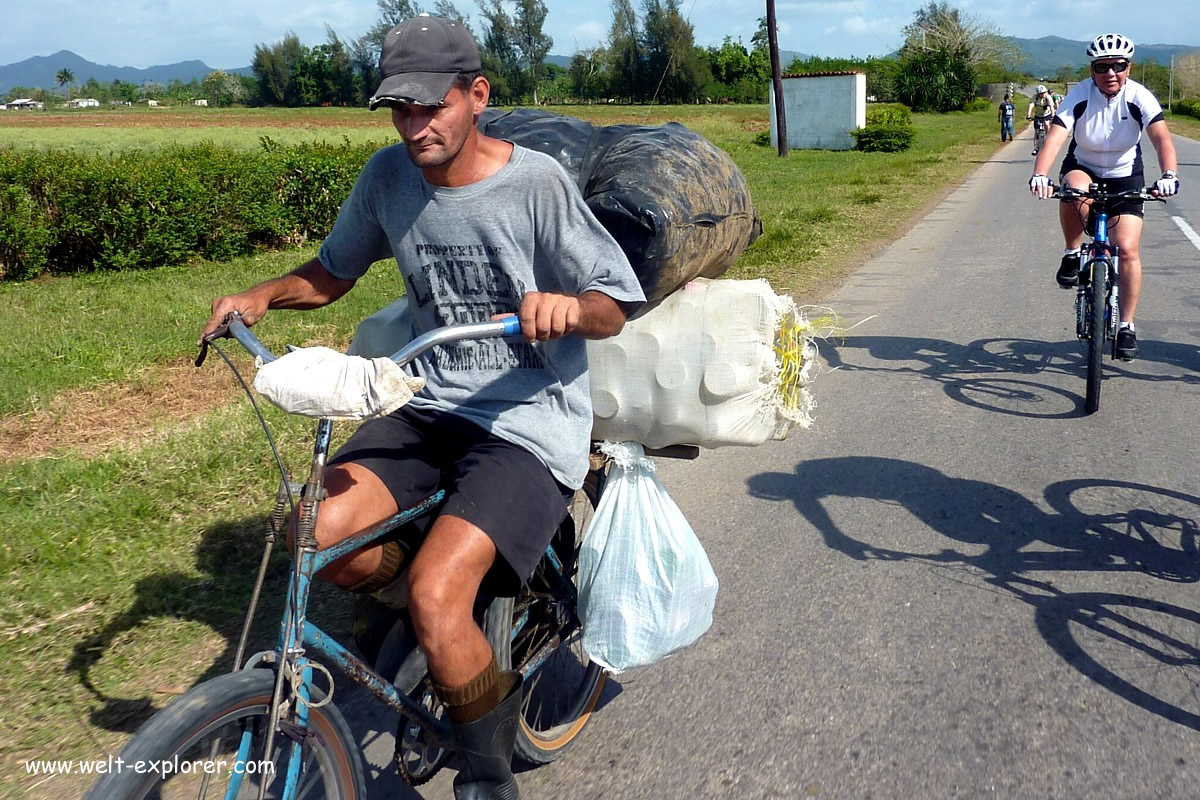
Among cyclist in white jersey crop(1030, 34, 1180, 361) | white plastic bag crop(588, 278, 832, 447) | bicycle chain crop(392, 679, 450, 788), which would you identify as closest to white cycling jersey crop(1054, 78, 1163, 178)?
cyclist in white jersey crop(1030, 34, 1180, 361)

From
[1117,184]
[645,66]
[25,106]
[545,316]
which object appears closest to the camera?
[545,316]

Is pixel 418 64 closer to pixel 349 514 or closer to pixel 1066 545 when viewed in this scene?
pixel 349 514

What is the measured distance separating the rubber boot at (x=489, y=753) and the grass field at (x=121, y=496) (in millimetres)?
1127

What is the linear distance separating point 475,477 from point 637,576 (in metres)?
0.59

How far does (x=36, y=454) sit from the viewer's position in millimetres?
5090

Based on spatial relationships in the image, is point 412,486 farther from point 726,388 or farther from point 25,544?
point 25,544

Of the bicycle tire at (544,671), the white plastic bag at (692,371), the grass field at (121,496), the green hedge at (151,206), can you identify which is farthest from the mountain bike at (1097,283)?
the green hedge at (151,206)

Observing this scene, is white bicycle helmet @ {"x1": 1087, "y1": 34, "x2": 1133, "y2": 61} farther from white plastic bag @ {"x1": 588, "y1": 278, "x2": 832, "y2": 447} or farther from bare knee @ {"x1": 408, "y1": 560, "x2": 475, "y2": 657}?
bare knee @ {"x1": 408, "y1": 560, "x2": 475, "y2": 657}

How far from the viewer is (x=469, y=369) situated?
2.50 m

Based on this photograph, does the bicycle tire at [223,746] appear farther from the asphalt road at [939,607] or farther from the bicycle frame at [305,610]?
the asphalt road at [939,607]

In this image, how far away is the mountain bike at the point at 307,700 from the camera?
179 cm

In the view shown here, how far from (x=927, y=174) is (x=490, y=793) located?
22.6 m

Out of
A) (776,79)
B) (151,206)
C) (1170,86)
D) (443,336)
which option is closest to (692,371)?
(443,336)

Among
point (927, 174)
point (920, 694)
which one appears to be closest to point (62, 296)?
point (920, 694)
